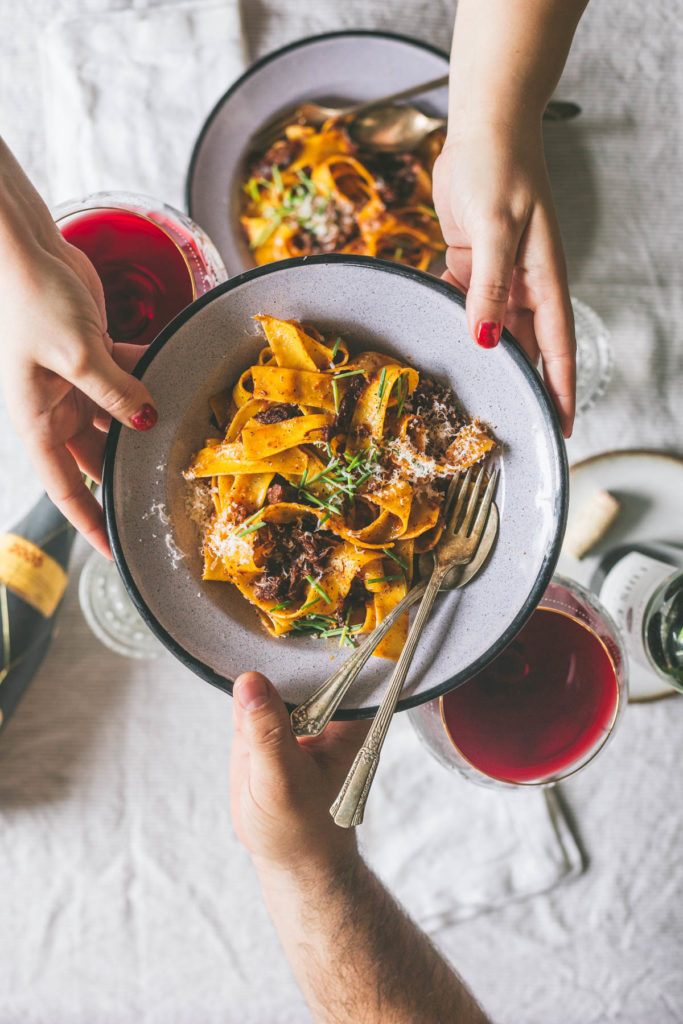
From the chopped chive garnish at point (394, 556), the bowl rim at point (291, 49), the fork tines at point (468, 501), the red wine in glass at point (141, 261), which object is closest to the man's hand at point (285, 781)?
the chopped chive garnish at point (394, 556)

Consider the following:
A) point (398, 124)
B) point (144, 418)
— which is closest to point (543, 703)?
point (144, 418)

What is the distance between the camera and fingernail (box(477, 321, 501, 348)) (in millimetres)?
1045

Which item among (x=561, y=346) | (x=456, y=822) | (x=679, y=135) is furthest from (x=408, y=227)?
(x=456, y=822)

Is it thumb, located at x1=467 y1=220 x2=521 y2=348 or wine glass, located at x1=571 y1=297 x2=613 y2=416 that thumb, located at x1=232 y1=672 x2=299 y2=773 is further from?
wine glass, located at x1=571 y1=297 x2=613 y2=416

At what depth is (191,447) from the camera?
115 cm

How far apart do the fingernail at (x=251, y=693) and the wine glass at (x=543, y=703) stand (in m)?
0.39

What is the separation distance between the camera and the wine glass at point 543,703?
4.34 feet

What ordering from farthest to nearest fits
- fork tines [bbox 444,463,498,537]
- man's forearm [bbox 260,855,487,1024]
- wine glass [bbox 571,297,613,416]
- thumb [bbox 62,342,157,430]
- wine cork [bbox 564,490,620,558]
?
wine glass [bbox 571,297,613,416], wine cork [bbox 564,490,620,558], man's forearm [bbox 260,855,487,1024], fork tines [bbox 444,463,498,537], thumb [bbox 62,342,157,430]

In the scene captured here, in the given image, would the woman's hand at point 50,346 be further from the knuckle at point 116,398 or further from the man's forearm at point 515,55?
the man's forearm at point 515,55

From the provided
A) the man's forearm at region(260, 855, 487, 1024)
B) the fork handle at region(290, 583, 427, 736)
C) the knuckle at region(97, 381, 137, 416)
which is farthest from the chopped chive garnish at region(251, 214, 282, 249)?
the man's forearm at region(260, 855, 487, 1024)

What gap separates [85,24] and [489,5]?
0.94 metres

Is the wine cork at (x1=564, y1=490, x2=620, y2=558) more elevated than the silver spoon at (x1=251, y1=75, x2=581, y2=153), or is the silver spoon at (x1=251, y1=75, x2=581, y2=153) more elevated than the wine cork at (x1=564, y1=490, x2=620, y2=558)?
the silver spoon at (x1=251, y1=75, x2=581, y2=153)

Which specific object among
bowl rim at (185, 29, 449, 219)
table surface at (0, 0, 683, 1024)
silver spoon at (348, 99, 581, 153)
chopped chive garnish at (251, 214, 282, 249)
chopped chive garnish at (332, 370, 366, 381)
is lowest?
table surface at (0, 0, 683, 1024)

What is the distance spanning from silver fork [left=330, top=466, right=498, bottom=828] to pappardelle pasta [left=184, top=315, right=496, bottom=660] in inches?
1.1
